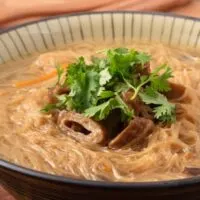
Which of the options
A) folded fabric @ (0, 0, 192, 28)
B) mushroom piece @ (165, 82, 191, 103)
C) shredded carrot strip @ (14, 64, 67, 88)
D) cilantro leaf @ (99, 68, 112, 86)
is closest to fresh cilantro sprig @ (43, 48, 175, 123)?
cilantro leaf @ (99, 68, 112, 86)

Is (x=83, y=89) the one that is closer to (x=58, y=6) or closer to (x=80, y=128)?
(x=80, y=128)

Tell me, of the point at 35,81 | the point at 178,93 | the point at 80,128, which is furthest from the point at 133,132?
the point at 35,81

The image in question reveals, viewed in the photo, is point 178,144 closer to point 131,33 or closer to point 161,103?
point 161,103

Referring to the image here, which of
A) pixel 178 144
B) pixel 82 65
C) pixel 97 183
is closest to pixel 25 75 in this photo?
pixel 82 65

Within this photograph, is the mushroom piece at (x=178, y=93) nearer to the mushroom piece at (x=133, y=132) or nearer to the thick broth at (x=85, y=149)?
the thick broth at (x=85, y=149)

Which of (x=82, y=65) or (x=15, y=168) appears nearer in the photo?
(x=15, y=168)

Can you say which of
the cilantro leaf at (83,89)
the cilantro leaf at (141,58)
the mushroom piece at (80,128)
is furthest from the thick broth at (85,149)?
the cilantro leaf at (141,58)
